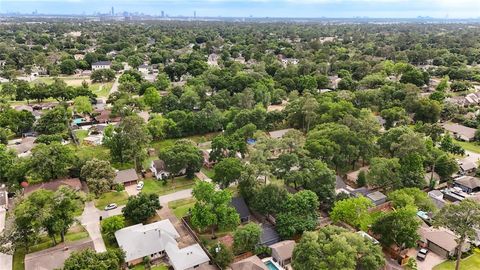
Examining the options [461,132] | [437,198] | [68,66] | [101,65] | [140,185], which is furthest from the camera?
[101,65]

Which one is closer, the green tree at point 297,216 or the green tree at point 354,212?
the green tree at point 297,216

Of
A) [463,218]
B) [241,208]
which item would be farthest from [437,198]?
[241,208]

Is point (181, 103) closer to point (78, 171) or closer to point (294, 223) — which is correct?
point (78, 171)

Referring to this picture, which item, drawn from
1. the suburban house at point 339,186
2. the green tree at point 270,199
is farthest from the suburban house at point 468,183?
the green tree at point 270,199

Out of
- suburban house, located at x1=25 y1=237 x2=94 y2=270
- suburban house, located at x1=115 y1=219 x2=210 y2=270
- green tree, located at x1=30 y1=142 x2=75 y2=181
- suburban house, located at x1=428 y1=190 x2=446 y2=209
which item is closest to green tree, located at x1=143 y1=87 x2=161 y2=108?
green tree, located at x1=30 y1=142 x2=75 y2=181

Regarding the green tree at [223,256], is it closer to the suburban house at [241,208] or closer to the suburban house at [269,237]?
the suburban house at [269,237]

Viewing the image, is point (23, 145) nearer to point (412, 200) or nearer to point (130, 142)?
point (130, 142)
